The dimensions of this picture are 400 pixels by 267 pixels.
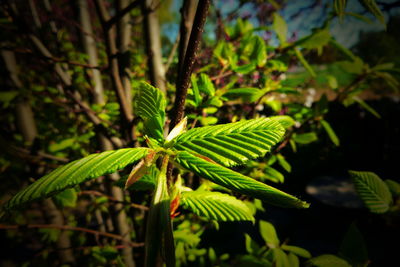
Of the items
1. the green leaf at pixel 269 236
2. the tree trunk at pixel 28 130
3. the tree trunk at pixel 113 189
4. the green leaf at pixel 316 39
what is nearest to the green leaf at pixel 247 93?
the green leaf at pixel 316 39

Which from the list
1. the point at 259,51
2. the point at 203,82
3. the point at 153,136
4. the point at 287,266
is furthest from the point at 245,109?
the point at 153,136

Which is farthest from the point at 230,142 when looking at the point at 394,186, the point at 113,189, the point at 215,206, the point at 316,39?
the point at 113,189

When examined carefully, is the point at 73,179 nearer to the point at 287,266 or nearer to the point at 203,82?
the point at 203,82

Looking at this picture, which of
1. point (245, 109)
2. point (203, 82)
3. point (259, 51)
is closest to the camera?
point (203, 82)

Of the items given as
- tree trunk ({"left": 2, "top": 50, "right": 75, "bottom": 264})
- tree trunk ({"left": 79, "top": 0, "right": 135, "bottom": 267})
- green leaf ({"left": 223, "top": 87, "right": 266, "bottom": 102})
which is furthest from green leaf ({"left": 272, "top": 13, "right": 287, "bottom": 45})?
tree trunk ({"left": 2, "top": 50, "right": 75, "bottom": 264})

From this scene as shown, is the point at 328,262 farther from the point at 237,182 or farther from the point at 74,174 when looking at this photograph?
the point at 74,174
